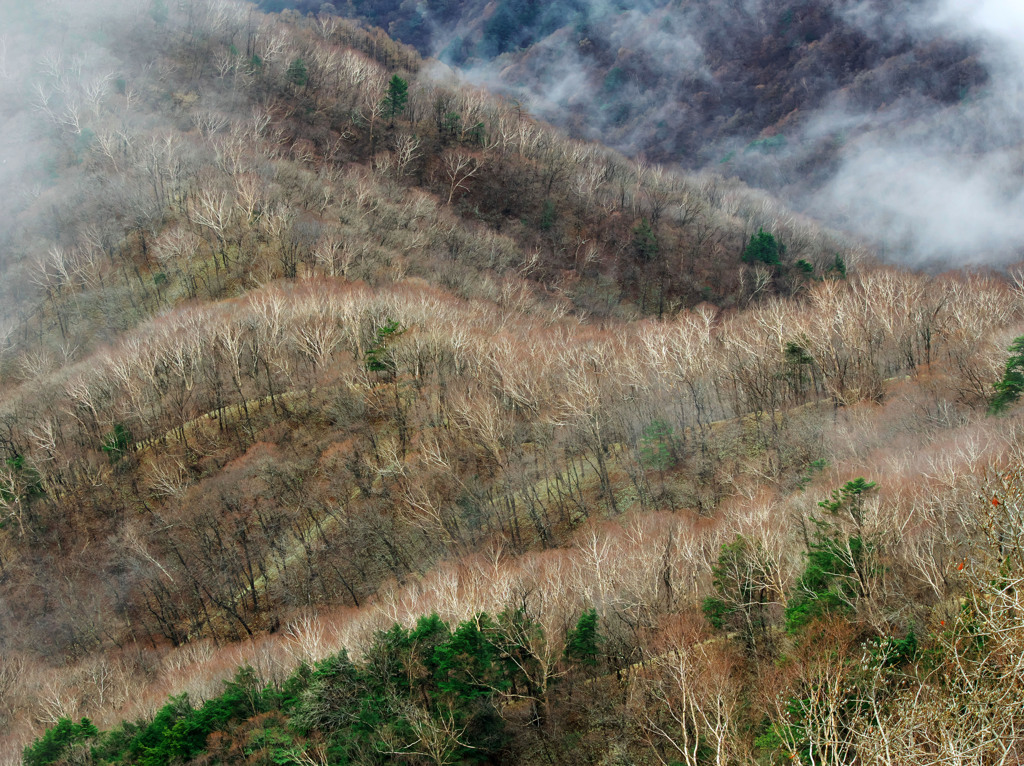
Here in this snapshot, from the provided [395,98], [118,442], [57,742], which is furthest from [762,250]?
[57,742]

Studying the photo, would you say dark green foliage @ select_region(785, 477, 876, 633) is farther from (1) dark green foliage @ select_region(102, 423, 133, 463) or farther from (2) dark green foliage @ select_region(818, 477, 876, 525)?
(1) dark green foliage @ select_region(102, 423, 133, 463)

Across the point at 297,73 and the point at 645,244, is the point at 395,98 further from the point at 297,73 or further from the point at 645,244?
the point at 645,244

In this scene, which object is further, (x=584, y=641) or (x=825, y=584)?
(x=584, y=641)

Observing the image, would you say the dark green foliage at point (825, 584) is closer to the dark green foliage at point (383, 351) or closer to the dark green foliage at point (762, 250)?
the dark green foliage at point (383, 351)

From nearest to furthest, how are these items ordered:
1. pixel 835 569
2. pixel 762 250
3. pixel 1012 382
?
pixel 835 569 → pixel 1012 382 → pixel 762 250

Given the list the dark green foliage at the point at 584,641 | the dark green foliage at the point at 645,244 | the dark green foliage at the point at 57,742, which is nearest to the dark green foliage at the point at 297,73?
the dark green foliage at the point at 645,244

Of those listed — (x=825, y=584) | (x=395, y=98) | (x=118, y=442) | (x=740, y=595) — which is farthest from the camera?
(x=395, y=98)

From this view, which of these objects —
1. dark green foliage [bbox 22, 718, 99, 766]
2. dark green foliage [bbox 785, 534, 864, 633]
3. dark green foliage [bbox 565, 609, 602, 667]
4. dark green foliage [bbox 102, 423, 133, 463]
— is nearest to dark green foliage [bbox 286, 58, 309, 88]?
dark green foliage [bbox 102, 423, 133, 463]
